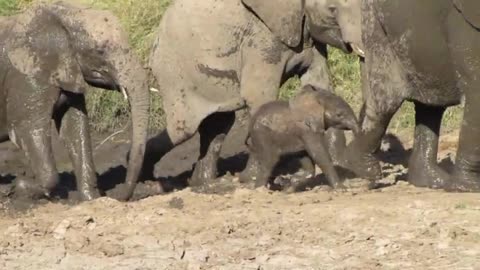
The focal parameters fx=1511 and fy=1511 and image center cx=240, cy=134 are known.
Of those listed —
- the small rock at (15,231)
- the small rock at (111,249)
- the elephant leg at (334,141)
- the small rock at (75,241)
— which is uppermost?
the elephant leg at (334,141)

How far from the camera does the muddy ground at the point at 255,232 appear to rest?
848 cm

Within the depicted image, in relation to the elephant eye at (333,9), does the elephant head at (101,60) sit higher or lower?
lower

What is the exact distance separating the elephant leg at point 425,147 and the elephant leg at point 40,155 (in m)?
2.57

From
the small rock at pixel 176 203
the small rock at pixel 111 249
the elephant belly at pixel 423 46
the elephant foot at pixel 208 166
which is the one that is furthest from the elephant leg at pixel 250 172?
the small rock at pixel 111 249

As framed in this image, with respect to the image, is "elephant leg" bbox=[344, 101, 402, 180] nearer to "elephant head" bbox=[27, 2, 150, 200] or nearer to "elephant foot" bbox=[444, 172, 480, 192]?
"elephant foot" bbox=[444, 172, 480, 192]

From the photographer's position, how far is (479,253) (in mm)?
8320

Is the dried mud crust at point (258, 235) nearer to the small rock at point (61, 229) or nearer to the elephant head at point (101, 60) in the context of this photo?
the small rock at point (61, 229)

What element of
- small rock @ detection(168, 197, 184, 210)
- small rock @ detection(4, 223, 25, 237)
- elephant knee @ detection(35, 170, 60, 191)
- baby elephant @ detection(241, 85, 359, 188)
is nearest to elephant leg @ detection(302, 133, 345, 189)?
baby elephant @ detection(241, 85, 359, 188)

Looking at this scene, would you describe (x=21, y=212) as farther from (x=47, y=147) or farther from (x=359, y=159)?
(x=359, y=159)

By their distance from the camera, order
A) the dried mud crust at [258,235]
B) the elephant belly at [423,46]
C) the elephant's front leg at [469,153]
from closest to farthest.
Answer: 1. the dried mud crust at [258,235]
2. the elephant's front leg at [469,153]
3. the elephant belly at [423,46]

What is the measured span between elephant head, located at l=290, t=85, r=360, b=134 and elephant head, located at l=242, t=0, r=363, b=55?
84 centimetres

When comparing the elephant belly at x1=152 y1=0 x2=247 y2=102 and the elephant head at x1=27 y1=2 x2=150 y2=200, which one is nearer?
the elephant head at x1=27 y1=2 x2=150 y2=200

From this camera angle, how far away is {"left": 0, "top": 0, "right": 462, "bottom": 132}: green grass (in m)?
14.3

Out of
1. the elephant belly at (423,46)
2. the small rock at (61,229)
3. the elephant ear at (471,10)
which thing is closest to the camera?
the small rock at (61,229)
